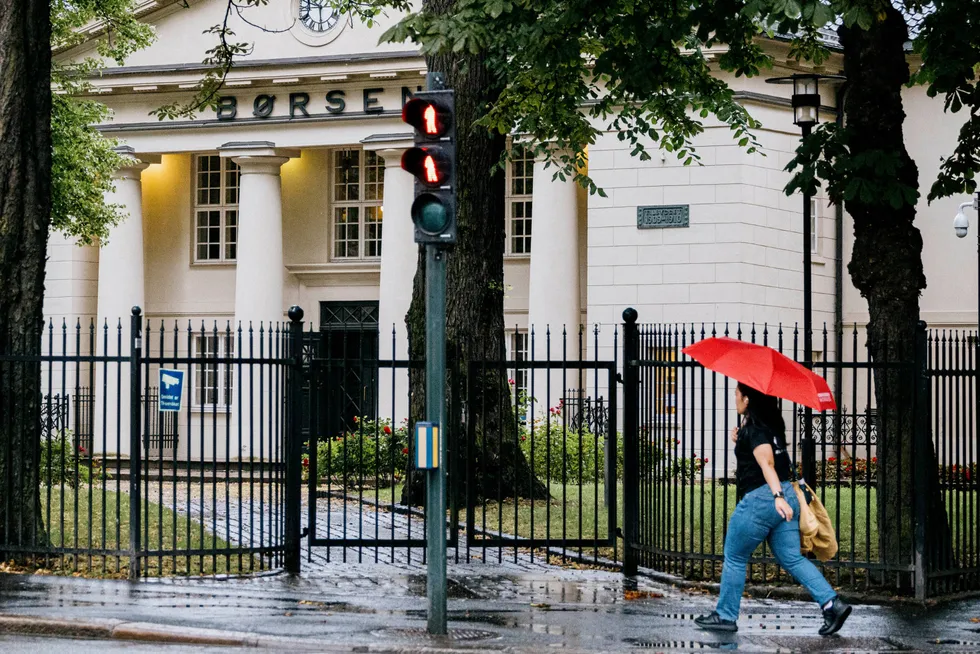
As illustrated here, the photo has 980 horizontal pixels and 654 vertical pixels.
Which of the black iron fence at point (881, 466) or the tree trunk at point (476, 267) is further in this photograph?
the tree trunk at point (476, 267)

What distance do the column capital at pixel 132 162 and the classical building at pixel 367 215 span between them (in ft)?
0.34

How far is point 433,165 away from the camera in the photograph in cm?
939

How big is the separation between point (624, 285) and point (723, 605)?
18011 mm

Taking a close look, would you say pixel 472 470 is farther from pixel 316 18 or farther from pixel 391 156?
pixel 316 18

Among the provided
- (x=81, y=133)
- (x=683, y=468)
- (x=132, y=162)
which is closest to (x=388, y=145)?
(x=132, y=162)

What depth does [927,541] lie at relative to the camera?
11.7 metres

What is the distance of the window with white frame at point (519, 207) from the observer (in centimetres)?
3166

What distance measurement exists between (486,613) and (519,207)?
2155 cm

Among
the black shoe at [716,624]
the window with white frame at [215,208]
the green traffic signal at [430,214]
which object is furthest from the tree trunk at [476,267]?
the window with white frame at [215,208]

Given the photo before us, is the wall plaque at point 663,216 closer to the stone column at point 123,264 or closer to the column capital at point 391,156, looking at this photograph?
the column capital at point 391,156

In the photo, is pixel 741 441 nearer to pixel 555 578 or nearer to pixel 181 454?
pixel 555 578

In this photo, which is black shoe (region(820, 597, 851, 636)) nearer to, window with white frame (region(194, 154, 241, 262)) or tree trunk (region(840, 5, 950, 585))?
tree trunk (region(840, 5, 950, 585))

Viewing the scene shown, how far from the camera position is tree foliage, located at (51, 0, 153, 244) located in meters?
25.0

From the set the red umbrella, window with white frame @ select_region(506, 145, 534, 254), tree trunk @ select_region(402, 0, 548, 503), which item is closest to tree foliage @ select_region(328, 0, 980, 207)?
tree trunk @ select_region(402, 0, 548, 503)
